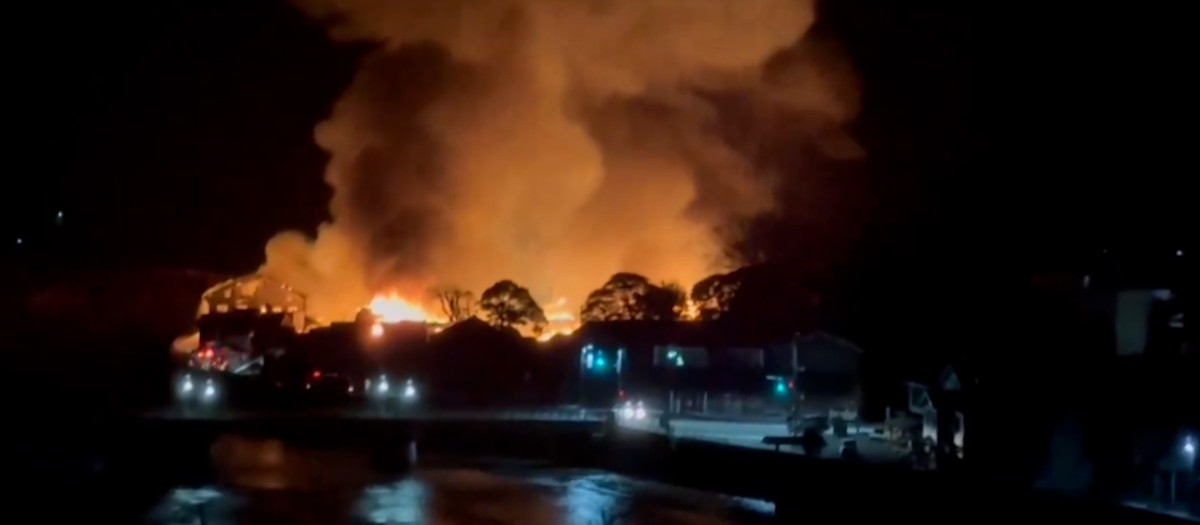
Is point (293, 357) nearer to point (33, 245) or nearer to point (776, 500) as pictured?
point (33, 245)

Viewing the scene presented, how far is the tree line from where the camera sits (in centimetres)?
5500

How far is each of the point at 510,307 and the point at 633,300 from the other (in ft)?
17.0

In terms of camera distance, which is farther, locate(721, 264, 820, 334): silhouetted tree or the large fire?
the large fire

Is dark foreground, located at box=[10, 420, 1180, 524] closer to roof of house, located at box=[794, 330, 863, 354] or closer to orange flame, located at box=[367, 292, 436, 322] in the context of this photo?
roof of house, located at box=[794, 330, 863, 354]

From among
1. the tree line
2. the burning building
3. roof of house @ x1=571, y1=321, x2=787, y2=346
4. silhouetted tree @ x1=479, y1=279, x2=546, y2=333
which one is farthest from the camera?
silhouetted tree @ x1=479, y1=279, x2=546, y2=333

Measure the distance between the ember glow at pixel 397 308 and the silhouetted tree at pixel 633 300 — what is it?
24.8 feet

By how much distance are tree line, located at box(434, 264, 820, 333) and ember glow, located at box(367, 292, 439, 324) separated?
101 cm

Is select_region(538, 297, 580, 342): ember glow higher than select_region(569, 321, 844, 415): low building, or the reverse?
select_region(538, 297, 580, 342): ember glow

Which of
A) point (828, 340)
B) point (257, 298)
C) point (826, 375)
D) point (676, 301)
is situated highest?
point (676, 301)

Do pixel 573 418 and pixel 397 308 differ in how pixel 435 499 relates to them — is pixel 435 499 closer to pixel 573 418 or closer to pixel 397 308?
pixel 573 418

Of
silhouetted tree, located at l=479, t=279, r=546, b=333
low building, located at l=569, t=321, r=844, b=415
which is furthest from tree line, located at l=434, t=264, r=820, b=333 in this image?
low building, located at l=569, t=321, r=844, b=415

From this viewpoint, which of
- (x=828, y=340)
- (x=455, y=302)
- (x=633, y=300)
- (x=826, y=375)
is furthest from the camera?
(x=455, y=302)

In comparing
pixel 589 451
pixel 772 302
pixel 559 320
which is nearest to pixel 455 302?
pixel 559 320

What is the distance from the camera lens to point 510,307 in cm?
6662
